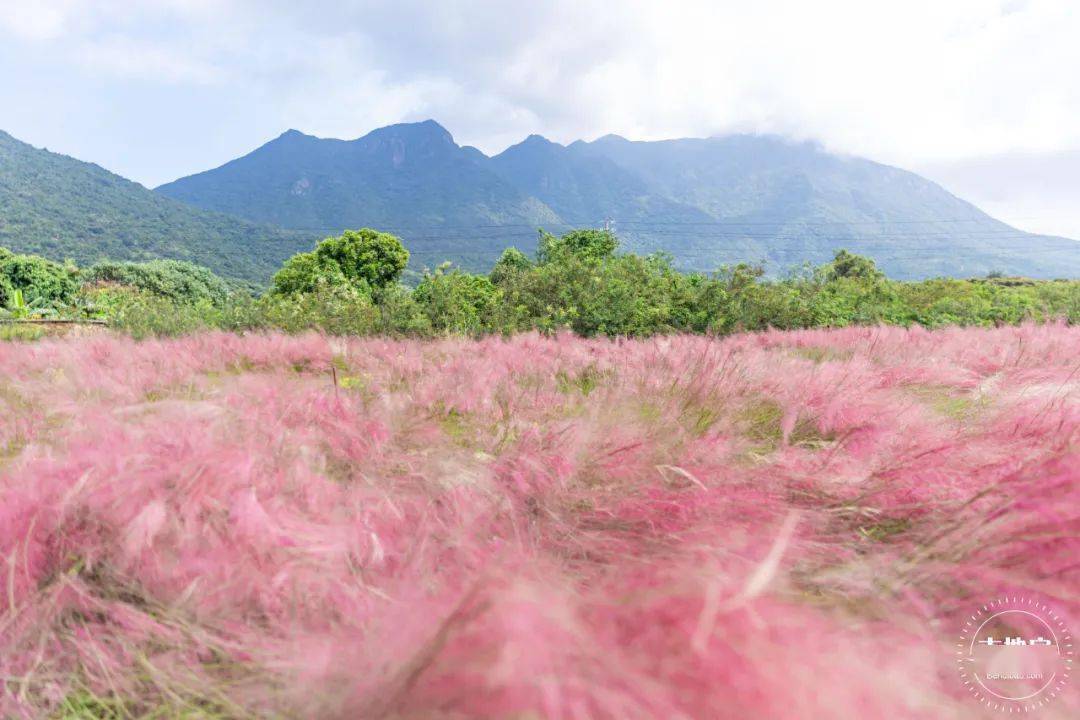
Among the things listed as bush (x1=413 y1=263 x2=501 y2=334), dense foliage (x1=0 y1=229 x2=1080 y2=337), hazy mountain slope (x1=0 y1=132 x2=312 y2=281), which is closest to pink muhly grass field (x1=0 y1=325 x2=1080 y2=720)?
dense foliage (x1=0 y1=229 x2=1080 y2=337)

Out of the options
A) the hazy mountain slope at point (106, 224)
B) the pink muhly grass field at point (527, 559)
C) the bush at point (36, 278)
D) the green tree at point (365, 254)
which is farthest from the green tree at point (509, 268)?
the hazy mountain slope at point (106, 224)

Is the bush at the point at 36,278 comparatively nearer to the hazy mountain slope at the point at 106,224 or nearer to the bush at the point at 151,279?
the bush at the point at 151,279

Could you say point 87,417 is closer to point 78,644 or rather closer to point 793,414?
point 78,644

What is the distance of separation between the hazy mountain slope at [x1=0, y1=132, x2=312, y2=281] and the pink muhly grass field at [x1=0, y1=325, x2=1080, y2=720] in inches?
3802

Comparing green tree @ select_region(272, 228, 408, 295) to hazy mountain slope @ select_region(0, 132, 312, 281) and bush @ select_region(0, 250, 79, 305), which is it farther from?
hazy mountain slope @ select_region(0, 132, 312, 281)

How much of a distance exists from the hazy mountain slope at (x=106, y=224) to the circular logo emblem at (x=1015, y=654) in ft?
320

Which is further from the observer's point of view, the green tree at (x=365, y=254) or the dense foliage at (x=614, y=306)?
the green tree at (x=365, y=254)

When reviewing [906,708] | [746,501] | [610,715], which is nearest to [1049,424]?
[746,501]

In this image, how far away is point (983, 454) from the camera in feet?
3.62

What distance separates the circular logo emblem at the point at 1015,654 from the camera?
1.96ft

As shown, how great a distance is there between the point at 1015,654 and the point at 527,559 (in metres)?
0.59

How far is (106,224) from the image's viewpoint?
93688 millimetres

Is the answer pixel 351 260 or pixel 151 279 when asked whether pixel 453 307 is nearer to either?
pixel 351 260

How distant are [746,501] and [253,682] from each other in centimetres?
82
